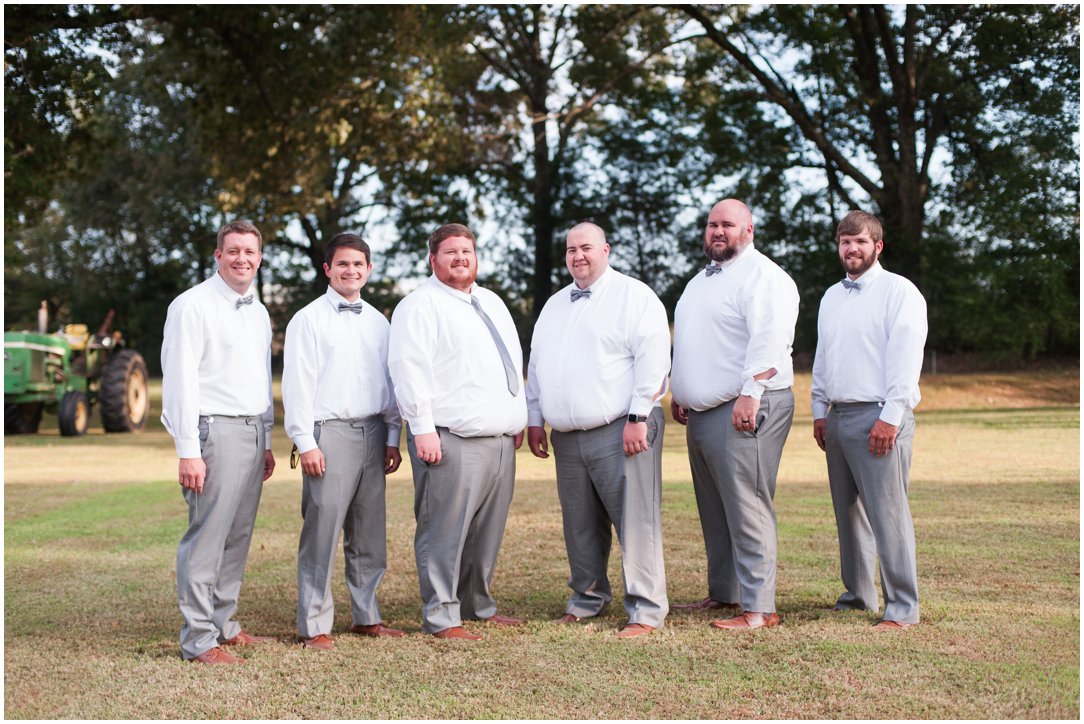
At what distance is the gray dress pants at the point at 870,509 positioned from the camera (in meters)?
5.43

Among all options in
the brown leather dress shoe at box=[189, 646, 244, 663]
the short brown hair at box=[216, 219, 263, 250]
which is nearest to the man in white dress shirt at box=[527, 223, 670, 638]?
the short brown hair at box=[216, 219, 263, 250]

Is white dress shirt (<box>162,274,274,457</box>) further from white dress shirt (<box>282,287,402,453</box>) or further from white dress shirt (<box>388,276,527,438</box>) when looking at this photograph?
white dress shirt (<box>388,276,527,438</box>)

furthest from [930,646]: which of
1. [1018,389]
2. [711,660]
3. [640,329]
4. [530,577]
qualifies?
[1018,389]

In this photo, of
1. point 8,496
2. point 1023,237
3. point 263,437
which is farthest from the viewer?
point 1023,237

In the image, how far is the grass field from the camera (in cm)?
432

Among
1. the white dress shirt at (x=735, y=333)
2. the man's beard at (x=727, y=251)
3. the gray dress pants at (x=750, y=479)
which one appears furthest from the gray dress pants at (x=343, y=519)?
the man's beard at (x=727, y=251)

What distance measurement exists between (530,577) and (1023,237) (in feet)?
70.5

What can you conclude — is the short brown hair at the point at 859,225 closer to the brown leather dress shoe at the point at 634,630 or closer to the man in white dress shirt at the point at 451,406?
the man in white dress shirt at the point at 451,406

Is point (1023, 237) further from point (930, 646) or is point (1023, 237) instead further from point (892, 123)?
point (930, 646)

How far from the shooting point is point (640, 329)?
5.50 metres

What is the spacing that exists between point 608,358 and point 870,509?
4.88 feet

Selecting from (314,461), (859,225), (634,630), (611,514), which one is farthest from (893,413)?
(314,461)

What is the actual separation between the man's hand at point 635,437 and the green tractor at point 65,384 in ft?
48.6

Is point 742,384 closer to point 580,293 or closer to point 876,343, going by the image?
point 876,343
